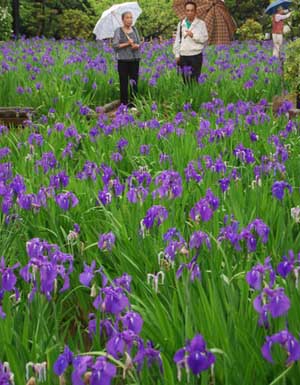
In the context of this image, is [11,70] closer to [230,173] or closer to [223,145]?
[223,145]

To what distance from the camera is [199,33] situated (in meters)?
8.35

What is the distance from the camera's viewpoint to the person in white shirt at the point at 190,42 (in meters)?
8.29

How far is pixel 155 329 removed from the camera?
1.97 metres

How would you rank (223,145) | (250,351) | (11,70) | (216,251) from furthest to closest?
1. (11,70)
2. (223,145)
3. (216,251)
4. (250,351)

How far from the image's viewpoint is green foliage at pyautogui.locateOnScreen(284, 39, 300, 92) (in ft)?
23.7

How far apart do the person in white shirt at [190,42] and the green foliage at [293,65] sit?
1.24 m

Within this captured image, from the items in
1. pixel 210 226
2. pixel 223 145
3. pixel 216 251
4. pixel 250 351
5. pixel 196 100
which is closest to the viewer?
pixel 250 351

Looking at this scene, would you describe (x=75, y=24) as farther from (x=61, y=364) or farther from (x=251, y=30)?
(x=61, y=364)

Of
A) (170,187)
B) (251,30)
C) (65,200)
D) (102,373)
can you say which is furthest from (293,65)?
(251,30)

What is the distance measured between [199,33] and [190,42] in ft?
0.57

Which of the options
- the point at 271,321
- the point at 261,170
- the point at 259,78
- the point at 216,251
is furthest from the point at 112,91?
the point at 271,321

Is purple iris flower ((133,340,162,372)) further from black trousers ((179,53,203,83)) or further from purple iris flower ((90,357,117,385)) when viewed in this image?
black trousers ((179,53,203,83))

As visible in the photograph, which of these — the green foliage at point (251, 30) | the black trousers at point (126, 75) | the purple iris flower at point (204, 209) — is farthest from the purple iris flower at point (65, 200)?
the green foliage at point (251, 30)

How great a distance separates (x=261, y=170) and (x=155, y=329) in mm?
1829
